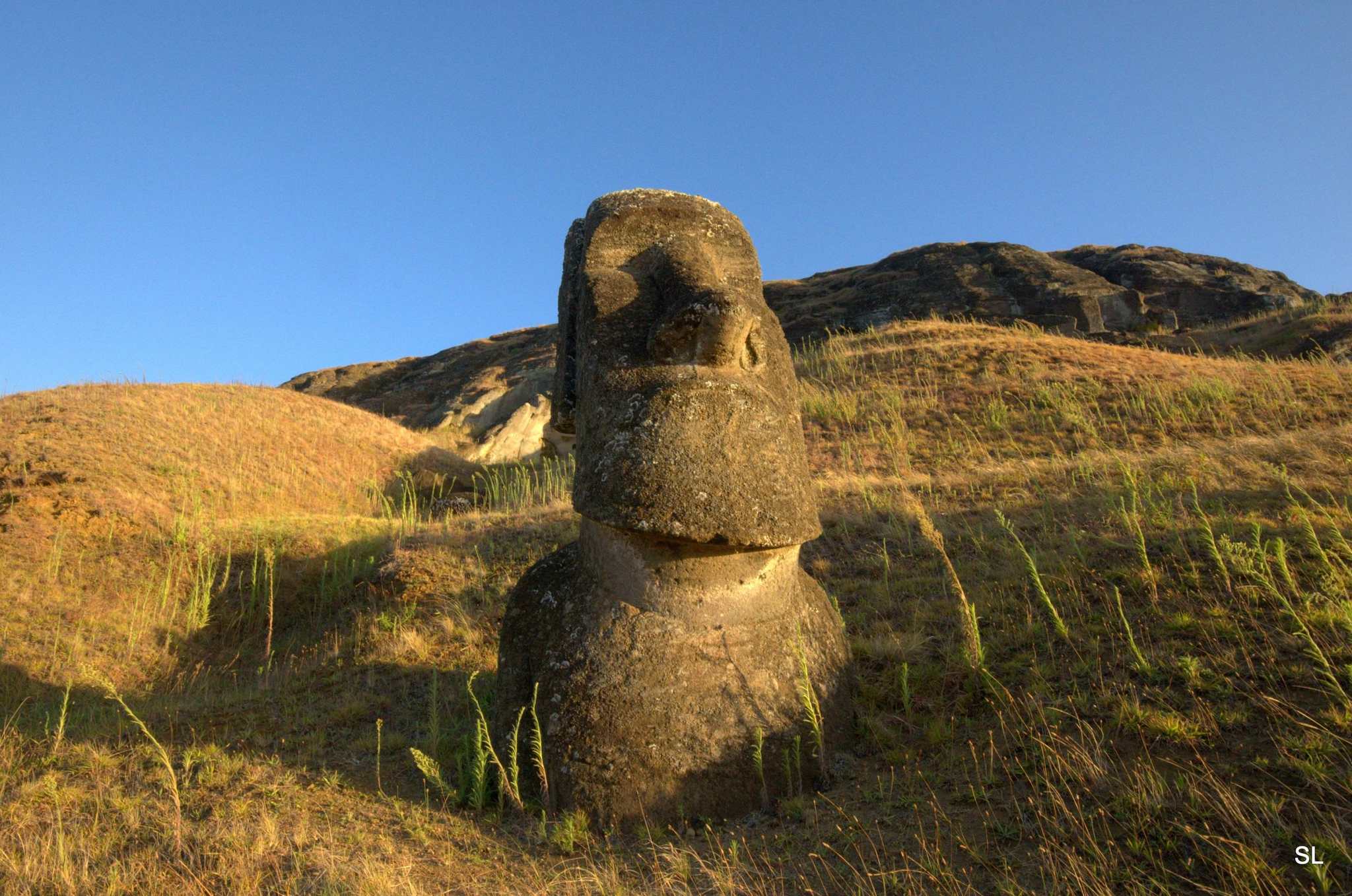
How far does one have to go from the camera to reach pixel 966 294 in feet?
111

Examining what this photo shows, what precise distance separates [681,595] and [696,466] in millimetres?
661

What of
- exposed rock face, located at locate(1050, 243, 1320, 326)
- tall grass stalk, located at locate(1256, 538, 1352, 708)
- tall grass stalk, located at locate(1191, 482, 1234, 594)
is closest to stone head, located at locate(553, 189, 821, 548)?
tall grass stalk, located at locate(1256, 538, 1352, 708)

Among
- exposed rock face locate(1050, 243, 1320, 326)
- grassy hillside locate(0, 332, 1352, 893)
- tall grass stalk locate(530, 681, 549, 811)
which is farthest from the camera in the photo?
exposed rock face locate(1050, 243, 1320, 326)

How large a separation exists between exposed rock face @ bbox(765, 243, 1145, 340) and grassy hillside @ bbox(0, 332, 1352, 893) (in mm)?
21300

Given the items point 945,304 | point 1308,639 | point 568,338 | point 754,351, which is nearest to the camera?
point 1308,639

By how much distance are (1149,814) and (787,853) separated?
4.35ft

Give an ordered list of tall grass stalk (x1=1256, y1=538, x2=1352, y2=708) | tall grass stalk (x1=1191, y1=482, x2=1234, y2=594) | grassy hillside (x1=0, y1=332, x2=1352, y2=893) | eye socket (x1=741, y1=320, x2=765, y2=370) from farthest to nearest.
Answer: tall grass stalk (x1=1191, y1=482, x2=1234, y2=594), eye socket (x1=741, y1=320, x2=765, y2=370), tall grass stalk (x1=1256, y1=538, x2=1352, y2=708), grassy hillside (x1=0, y1=332, x2=1352, y2=893)

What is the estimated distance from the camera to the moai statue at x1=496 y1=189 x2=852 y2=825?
3.53m

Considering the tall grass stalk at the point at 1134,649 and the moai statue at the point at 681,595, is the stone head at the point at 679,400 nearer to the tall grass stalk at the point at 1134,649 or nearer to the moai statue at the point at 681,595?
the moai statue at the point at 681,595

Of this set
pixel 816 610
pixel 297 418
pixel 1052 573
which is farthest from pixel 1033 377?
pixel 297 418

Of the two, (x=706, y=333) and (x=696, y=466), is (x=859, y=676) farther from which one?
(x=706, y=333)

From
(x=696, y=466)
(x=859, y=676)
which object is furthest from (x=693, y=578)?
(x=859, y=676)

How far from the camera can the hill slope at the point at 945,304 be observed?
2947 cm

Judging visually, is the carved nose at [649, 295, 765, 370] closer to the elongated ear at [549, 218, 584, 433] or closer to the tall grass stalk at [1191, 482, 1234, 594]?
the elongated ear at [549, 218, 584, 433]
